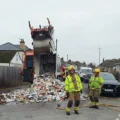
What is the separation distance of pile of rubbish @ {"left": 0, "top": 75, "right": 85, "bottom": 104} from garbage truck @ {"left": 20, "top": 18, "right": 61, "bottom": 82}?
1771 mm

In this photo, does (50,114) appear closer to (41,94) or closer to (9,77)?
(41,94)

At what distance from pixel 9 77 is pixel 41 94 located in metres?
11.4

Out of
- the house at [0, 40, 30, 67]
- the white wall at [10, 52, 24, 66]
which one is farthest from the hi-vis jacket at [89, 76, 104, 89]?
the white wall at [10, 52, 24, 66]

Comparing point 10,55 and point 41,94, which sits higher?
point 10,55

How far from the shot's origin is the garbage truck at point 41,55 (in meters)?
18.1

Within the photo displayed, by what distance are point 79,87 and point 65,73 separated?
29.6ft

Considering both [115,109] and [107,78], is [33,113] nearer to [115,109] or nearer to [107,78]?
[115,109]

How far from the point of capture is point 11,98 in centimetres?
1623

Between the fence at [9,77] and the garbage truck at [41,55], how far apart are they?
5.04m

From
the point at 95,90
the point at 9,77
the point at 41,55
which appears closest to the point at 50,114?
the point at 95,90

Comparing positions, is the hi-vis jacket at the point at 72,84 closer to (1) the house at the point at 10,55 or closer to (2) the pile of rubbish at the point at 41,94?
(2) the pile of rubbish at the point at 41,94

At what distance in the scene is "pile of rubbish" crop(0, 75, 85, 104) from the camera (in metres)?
15.9

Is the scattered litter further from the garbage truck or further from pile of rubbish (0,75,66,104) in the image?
the garbage truck

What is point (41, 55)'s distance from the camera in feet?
65.5
